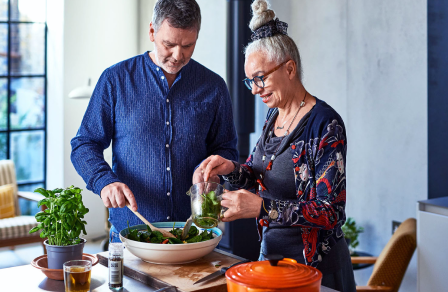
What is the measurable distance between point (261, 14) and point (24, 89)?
15.9 feet

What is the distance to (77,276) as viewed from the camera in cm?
127

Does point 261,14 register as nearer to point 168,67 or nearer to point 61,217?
point 168,67

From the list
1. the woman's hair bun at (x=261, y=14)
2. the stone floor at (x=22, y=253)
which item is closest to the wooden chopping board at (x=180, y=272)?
the woman's hair bun at (x=261, y=14)

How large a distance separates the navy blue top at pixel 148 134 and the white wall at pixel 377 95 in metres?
1.93

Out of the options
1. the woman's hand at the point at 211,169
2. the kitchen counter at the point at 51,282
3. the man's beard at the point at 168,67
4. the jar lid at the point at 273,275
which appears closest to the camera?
the jar lid at the point at 273,275

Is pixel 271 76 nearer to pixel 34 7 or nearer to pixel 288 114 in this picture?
pixel 288 114

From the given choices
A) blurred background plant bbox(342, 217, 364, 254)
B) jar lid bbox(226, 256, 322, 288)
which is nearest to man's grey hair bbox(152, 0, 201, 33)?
jar lid bbox(226, 256, 322, 288)

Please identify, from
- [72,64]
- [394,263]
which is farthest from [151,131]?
[72,64]

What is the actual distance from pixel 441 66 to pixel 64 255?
276 cm

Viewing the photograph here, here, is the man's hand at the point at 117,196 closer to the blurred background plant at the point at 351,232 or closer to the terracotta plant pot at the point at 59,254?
the terracotta plant pot at the point at 59,254

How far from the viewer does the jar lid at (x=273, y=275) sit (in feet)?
3.49

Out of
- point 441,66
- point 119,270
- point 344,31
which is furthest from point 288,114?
point 344,31

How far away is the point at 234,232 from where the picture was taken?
14.1 ft

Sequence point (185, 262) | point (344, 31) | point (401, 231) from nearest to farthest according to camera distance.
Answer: point (185, 262) < point (401, 231) < point (344, 31)
